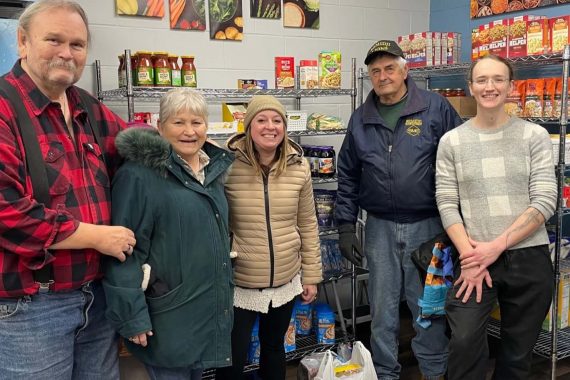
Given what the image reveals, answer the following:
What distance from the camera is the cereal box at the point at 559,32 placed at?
2758mm

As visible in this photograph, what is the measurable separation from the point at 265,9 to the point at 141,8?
0.82 meters

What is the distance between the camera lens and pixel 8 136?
1435 mm

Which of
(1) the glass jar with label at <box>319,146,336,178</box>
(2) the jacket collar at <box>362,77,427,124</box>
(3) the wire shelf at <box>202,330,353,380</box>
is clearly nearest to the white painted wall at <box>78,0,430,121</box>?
(1) the glass jar with label at <box>319,146,336,178</box>

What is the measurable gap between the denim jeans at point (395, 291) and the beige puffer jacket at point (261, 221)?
1.71 feet

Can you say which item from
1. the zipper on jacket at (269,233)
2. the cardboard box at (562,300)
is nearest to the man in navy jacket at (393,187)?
the zipper on jacket at (269,233)

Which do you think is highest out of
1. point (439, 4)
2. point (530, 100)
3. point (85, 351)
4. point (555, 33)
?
point (439, 4)

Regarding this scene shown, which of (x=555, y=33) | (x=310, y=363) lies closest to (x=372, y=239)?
(x=310, y=363)

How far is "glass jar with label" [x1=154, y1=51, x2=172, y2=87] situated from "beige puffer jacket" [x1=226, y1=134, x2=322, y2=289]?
28.2 inches

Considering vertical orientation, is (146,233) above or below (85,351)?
above

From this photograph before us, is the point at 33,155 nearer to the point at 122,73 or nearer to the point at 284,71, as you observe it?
the point at 122,73

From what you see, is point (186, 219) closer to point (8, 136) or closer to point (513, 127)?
point (8, 136)

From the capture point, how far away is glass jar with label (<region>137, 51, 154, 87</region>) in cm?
275

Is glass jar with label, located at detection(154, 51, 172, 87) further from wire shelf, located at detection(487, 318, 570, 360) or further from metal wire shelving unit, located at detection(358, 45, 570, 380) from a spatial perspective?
wire shelf, located at detection(487, 318, 570, 360)

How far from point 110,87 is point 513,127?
218cm
